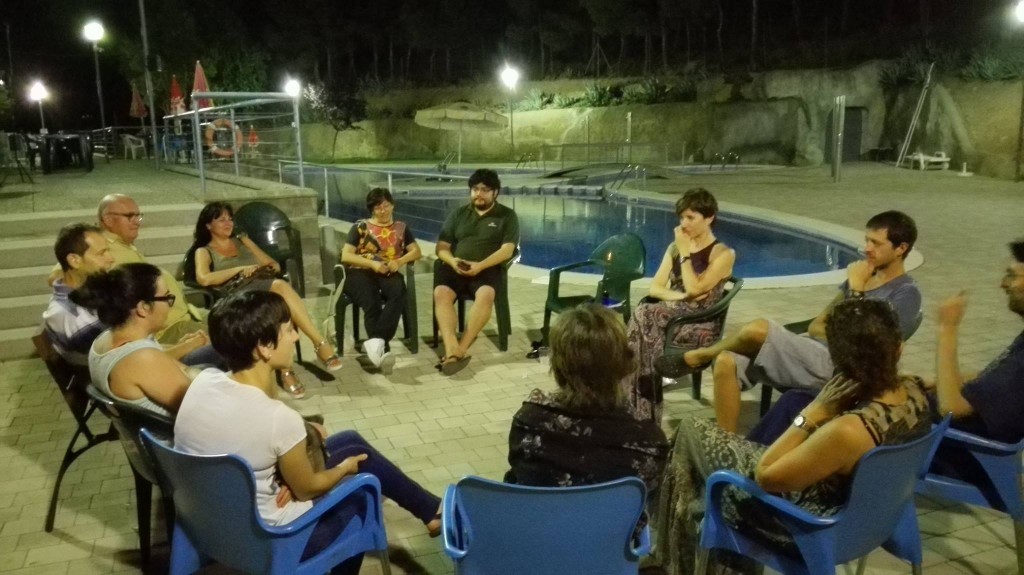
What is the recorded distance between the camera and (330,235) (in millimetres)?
7348

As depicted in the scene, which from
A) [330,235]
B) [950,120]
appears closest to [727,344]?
[330,235]

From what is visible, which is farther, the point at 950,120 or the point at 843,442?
the point at 950,120

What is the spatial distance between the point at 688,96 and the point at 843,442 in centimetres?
2375

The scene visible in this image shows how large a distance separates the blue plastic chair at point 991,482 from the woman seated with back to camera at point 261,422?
174cm

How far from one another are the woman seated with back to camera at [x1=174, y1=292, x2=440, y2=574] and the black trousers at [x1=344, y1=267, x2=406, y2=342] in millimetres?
2584

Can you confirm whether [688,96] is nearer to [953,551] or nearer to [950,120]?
[950,120]

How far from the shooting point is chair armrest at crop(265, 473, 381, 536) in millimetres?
1979

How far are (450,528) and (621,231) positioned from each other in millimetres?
10753

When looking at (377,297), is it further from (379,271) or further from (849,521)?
(849,521)

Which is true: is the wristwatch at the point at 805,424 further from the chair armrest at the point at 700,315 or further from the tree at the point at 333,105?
the tree at the point at 333,105

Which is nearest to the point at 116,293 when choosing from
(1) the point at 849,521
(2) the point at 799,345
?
(1) the point at 849,521

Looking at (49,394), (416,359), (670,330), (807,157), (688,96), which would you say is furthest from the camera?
(688,96)

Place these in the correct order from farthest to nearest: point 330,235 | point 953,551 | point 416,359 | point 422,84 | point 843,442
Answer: point 422,84 → point 330,235 → point 416,359 → point 953,551 → point 843,442

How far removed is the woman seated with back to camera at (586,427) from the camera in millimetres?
2062
